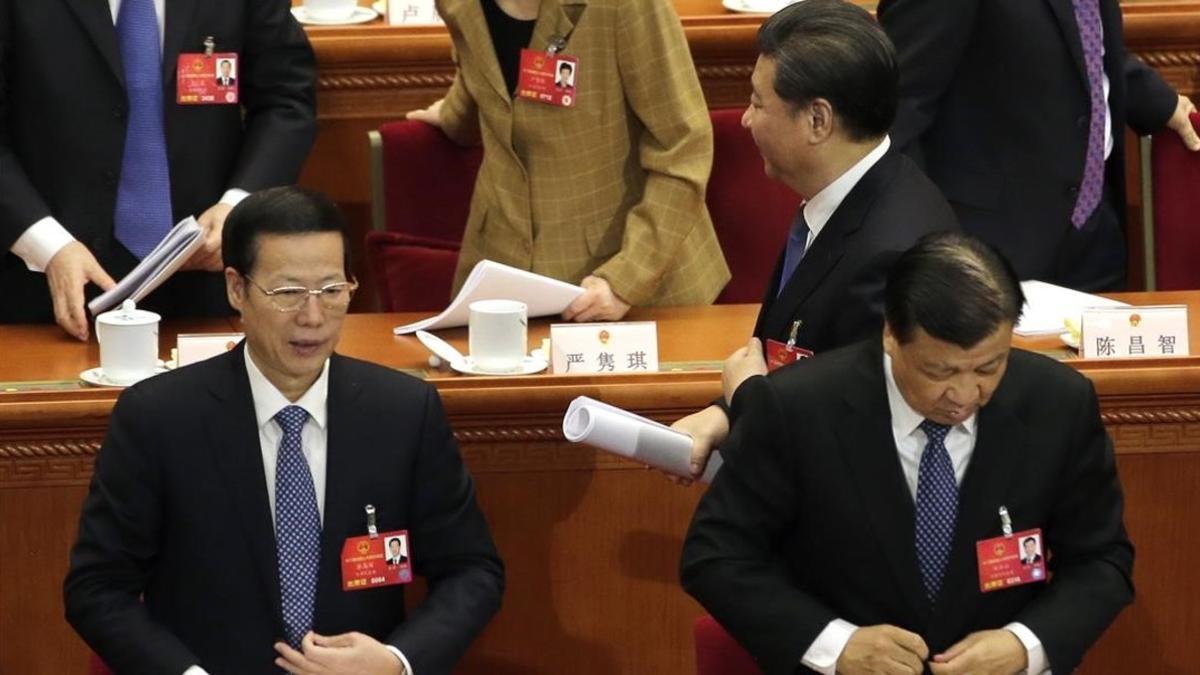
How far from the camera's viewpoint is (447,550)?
9.47 ft

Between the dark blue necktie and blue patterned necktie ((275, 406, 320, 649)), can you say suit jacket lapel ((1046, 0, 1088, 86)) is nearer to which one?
the dark blue necktie

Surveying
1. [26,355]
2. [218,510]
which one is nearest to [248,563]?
[218,510]

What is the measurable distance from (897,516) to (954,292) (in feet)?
1.04

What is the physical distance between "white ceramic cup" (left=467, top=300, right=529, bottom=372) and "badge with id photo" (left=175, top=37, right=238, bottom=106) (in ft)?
2.25

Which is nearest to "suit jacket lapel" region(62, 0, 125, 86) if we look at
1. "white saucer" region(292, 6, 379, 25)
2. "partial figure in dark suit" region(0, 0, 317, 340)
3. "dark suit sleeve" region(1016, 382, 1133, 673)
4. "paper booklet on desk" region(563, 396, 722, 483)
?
"partial figure in dark suit" region(0, 0, 317, 340)

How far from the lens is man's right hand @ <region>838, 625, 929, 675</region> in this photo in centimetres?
264

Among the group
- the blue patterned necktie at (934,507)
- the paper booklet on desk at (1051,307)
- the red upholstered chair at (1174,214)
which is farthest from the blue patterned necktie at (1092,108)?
the blue patterned necktie at (934,507)

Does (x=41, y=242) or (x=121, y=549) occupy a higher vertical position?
(x=41, y=242)

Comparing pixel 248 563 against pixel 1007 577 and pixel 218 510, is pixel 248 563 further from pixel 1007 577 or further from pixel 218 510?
pixel 1007 577

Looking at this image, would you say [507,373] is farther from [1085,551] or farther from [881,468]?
[1085,551]

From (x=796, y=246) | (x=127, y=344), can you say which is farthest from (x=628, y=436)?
(x=127, y=344)

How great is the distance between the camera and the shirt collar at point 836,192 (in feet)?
9.44

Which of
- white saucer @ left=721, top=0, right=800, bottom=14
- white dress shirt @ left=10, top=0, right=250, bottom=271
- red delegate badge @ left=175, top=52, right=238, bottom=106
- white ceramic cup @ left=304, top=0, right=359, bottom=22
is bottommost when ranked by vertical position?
white dress shirt @ left=10, top=0, right=250, bottom=271

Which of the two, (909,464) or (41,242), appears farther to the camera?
(41,242)
